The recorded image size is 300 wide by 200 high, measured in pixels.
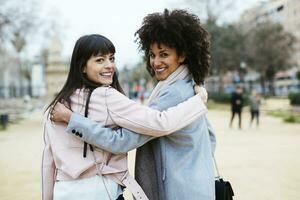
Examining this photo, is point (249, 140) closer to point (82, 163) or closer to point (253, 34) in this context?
point (82, 163)

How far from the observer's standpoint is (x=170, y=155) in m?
2.55

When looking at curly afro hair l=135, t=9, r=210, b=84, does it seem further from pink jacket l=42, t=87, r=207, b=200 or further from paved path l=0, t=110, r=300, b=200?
paved path l=0, t=110, r=300, b=200

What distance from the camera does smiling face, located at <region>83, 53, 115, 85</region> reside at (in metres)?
2.61

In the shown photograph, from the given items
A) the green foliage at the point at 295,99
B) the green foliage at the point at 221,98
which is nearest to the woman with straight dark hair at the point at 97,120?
the green foliage at the point at 295,99

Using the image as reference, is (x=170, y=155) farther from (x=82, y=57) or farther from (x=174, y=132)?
(x=82, y=57)

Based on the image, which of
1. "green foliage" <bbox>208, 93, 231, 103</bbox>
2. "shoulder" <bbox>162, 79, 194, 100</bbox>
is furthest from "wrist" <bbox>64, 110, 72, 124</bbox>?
"green foliage" <bbox>208, 93, 231, 103</bbox>

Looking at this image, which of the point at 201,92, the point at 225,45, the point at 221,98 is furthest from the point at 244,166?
the point at 225,45

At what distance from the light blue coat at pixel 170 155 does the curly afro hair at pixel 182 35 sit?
0.17 m

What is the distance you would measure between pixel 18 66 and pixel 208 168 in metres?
74.3

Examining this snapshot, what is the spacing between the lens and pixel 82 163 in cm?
247

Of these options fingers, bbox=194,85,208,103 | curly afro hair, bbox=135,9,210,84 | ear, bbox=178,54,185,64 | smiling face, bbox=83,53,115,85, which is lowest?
fingers, bbox=194,85,208,103

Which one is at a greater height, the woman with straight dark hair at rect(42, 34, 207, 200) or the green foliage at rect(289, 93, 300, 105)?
the woman with straight dark hair at rect(42, 34, 207, 200)

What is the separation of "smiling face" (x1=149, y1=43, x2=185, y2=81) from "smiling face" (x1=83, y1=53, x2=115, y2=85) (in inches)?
10.6

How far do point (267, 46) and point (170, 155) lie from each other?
47.4 metres
